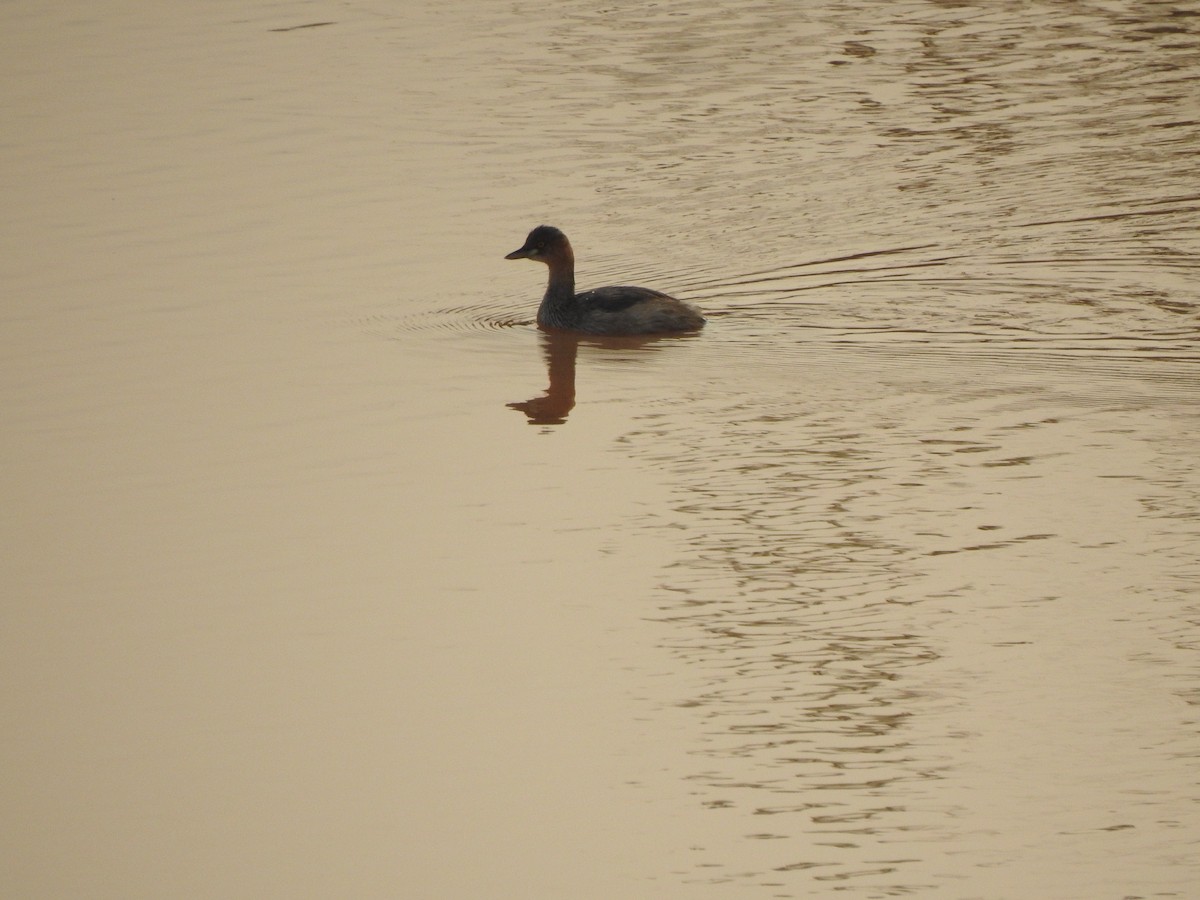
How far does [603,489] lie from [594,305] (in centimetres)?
342

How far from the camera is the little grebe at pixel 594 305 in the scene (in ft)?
42.1

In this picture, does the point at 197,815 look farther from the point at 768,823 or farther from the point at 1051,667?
the point at 1051,667

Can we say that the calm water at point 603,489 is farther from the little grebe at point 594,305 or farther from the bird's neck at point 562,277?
the bird's neck at point 562,277

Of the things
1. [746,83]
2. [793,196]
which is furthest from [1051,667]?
[746,83]

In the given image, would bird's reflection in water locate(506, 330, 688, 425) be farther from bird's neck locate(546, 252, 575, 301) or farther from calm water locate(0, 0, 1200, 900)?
bird's neck locate(546, 252, 575, 301)

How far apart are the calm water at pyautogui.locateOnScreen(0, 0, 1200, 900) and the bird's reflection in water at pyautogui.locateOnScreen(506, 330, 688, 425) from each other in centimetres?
6

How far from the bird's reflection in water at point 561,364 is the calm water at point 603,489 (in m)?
0.06

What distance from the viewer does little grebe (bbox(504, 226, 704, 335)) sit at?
42.1ft

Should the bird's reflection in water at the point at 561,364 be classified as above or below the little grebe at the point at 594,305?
below

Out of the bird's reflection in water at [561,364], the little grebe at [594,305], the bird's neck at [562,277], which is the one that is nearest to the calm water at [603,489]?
the bird's reflection in water at [561,364]

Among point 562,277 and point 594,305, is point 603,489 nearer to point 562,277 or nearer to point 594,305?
point 594,305

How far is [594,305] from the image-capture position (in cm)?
1318

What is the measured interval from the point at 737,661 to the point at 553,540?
1.66 metres

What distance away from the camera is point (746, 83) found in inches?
762
